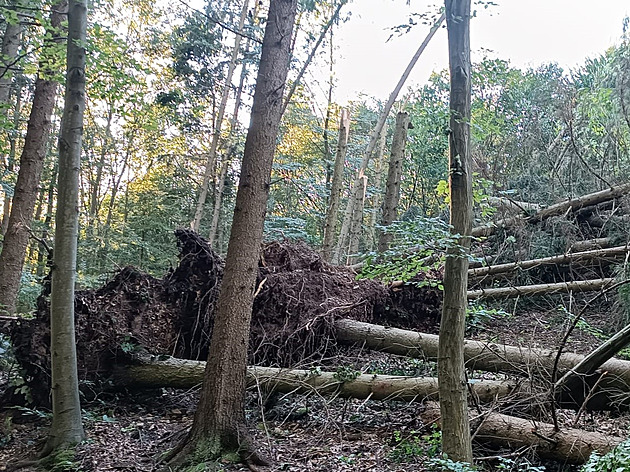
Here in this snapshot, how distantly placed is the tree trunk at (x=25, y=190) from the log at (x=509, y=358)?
509 centimetres

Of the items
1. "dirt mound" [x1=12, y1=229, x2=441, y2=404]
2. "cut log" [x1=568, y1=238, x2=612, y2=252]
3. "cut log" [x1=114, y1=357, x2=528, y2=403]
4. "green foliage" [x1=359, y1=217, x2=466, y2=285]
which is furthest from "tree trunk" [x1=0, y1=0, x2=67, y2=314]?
"cut log" [x1=568, y1=238, x2=612, y2=252]

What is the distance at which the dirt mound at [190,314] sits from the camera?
557cm

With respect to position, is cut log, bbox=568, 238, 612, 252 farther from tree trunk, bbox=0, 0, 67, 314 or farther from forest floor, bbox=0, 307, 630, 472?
tree trunk, bbox=0, 0, 67, 314

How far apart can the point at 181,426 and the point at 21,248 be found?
4.22 m

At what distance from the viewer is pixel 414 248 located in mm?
3818

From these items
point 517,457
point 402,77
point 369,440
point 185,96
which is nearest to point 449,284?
point 517,457

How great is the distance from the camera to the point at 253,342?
6.32 meters

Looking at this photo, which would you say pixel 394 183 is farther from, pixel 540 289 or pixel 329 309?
pixel 329 309

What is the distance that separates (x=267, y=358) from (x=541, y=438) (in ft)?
11.5

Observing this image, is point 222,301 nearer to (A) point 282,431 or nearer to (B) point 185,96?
(A) point 282,431

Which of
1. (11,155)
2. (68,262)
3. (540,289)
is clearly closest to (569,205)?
(540,289)

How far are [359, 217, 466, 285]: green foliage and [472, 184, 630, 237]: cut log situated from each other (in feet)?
16.5

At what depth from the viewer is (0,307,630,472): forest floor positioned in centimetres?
420

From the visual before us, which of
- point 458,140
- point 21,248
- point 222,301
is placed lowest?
point 222,301
